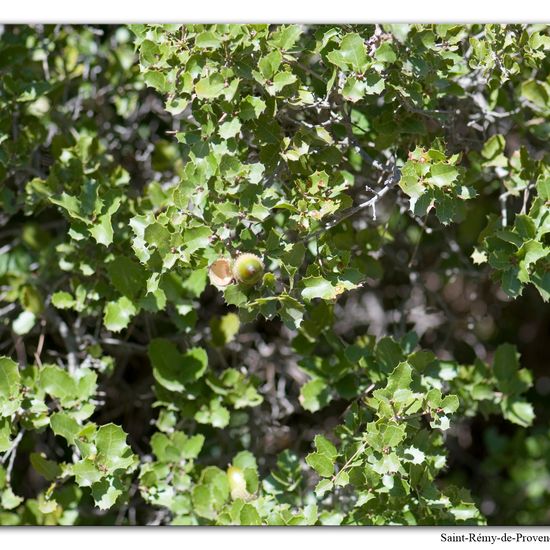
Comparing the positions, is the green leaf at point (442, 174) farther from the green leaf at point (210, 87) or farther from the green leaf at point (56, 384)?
the green leaf at point (56, 384)

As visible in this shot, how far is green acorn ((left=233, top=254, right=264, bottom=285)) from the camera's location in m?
1.72

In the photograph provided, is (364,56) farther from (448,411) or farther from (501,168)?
(448,411)

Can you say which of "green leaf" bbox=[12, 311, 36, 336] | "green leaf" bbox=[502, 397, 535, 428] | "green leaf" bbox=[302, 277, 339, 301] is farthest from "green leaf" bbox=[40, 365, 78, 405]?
"green leaf" bbox=[502, 397, 535, 428]

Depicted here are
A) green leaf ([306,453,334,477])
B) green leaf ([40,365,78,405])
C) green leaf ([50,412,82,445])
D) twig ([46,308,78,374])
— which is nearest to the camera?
green leaf ([306,453,334,477])

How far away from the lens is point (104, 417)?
2.54 metres

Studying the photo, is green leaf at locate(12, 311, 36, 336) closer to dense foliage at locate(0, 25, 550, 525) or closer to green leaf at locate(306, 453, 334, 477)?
dense foliage at locate(0, 25, 550, 525)

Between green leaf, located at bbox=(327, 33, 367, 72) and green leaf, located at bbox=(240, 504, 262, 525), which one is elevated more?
green leaf, located at bbox=(327, 33, 367, 72)

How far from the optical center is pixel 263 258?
5.90 feet

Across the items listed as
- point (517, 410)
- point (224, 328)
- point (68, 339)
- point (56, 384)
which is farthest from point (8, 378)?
point (517, 410)

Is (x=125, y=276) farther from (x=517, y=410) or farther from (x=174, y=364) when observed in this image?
(x=517, y=410)

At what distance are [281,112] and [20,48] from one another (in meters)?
0.79

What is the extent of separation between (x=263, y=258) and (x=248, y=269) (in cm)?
9
